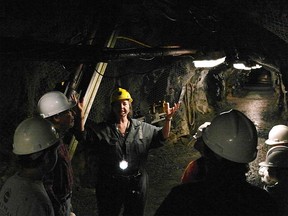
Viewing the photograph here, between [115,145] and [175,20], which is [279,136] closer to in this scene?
[115,145]

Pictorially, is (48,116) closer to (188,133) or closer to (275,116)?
(188,133)

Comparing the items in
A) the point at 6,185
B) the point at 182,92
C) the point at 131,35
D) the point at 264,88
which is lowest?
the point at 264,88

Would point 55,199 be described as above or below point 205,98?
above

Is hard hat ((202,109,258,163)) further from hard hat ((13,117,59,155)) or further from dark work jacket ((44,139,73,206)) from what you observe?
dark work jacket ((44,139,73,206))

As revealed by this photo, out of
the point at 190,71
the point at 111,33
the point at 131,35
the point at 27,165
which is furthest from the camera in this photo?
the point at 190,71

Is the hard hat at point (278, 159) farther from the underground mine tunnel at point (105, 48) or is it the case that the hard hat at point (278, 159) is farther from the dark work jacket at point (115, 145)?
the dark work jacket at point (115, 145)

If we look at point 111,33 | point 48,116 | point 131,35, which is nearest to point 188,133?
point 131,35

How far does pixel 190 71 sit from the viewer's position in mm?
12367

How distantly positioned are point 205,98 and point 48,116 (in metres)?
12.5

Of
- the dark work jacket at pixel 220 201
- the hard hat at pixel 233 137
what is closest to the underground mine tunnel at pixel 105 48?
the hard hat at pixel 233 137

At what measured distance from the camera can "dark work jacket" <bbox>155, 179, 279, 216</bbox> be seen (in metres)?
2.31

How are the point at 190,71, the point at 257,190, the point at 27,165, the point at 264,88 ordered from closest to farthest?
1. the point at 257,190
2. the point at 27,165
3. the point at 190,71
4. the point at 264,88

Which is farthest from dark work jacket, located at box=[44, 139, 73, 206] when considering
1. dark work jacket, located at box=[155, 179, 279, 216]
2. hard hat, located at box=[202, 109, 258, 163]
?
hard hat, located at box=[202, 109, 258, 163]

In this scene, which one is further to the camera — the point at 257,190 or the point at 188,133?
the point at 188,133
